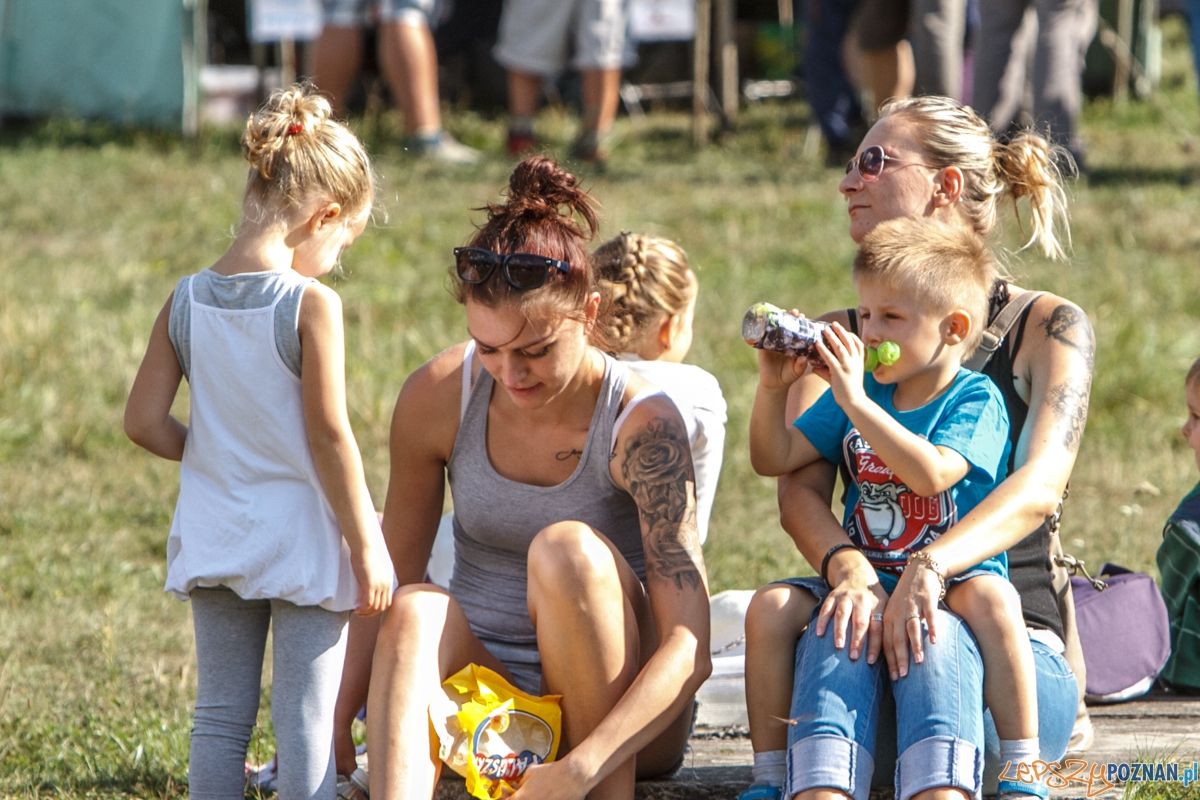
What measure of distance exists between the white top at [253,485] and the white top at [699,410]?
90 centimetres

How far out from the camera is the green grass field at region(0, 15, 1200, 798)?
148 inches

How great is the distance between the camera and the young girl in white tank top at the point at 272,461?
2.51 metres

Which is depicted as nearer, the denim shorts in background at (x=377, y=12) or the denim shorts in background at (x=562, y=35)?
the denim shorts in background at (x=377, y=12)

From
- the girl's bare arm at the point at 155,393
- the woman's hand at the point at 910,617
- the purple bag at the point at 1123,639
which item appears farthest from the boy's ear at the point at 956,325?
the girl's bare arm at the point at 155,393

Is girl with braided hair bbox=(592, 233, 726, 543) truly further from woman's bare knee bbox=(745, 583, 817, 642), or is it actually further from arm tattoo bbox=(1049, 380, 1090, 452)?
arm tattoo bbox=(1049, 380, 1090, 452)

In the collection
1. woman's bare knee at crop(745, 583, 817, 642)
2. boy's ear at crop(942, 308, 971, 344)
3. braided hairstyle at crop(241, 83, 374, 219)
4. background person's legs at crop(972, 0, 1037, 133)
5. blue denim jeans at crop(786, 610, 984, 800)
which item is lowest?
blue denim jeans at crop(786, 610, 984, 800)

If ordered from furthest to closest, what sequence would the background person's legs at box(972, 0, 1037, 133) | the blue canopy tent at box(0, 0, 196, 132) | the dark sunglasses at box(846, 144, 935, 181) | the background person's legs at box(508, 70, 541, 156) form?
the blue canopy tent at box(0, 0, 196, 132) → the background person's legs at box(508, 70, 541, 156) → the background person's legs at box(972, 0, 1037, 133) → the dark sunglasses at box(846, 144, 935, 181)

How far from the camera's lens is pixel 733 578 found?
14.5 feet

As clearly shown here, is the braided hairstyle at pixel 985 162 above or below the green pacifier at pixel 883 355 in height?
above

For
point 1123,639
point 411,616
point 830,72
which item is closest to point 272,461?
point 411,616

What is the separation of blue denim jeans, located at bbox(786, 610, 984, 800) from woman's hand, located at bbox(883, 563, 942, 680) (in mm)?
17

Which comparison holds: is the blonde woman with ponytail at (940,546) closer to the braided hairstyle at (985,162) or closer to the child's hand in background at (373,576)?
the braided hairstyle at (985,162)

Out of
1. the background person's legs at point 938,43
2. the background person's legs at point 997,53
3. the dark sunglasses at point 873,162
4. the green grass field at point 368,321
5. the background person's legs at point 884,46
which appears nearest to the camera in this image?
the dark sunglasses at point 873,162

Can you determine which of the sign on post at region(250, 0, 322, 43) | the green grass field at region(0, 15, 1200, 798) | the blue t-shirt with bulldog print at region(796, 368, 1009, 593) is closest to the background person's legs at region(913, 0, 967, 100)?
the green grass field at region(0, 15, 1200, 798)
